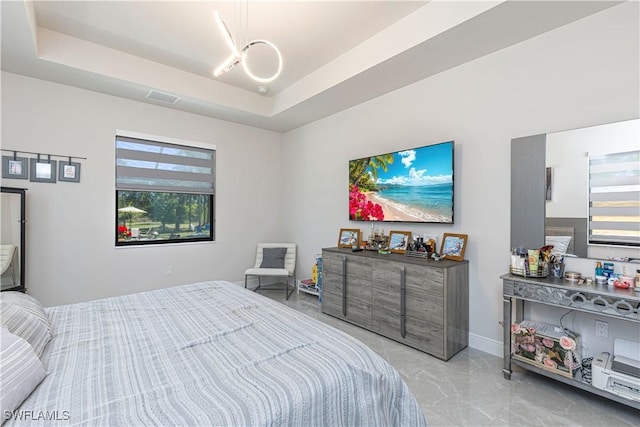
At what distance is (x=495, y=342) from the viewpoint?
103 inches

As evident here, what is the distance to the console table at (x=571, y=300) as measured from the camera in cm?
176

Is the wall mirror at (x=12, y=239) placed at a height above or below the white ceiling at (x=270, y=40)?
below

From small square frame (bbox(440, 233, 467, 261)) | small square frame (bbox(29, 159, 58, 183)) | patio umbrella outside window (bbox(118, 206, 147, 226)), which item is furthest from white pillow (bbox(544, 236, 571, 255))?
small square frame (bbox(29, 159, 58, 183))

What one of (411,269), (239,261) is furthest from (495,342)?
(239,261)

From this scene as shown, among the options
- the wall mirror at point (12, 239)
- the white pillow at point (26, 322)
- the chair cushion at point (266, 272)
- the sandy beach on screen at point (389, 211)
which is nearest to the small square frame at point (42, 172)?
the wall mirror at point (12, 239)

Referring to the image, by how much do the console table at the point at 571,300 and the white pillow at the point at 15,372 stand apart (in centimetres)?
272

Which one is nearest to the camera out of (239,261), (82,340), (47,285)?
(82,340)

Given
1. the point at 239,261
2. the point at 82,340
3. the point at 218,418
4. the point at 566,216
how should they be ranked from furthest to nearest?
the point at 239,261, the point at 566,216, the point at 82,340, the point at 218,418

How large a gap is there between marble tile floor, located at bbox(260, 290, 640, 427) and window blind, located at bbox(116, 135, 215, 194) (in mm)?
3389

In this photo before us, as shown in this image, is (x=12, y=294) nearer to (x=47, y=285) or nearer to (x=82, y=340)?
(x=82, y=340)

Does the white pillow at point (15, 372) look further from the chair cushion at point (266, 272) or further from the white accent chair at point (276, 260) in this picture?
the white accent chair at point (276, 260)

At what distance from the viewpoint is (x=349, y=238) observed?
386cm

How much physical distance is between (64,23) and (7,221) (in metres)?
1.96

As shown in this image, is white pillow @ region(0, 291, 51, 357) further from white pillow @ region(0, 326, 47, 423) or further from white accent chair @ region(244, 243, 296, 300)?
white accent chair @ region(244, 243, 296, 300)
